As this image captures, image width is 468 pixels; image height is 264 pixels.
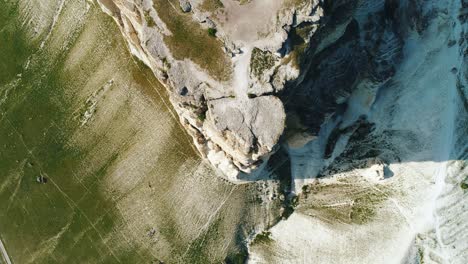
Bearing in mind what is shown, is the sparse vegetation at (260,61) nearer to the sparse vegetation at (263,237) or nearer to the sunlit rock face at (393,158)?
the sunlit rock face at (393,158)

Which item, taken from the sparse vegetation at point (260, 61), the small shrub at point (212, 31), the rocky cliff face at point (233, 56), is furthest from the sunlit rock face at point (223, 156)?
the small shrub at point (212, 31)

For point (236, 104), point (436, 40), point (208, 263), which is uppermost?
point (236, 104)

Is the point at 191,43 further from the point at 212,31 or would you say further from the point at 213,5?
the point at 213,5

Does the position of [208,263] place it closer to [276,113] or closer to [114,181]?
[114,181]

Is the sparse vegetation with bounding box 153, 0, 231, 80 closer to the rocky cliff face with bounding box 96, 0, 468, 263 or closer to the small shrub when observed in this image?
the small shrub

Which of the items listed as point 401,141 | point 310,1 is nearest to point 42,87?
point 310,1

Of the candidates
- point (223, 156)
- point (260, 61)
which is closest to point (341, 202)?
point (223, 156)
